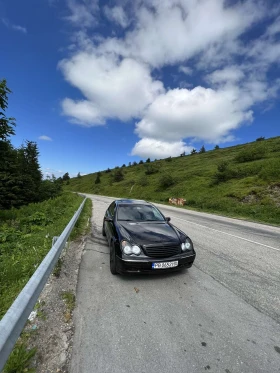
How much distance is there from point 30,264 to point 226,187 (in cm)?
2767

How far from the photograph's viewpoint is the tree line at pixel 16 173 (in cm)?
994

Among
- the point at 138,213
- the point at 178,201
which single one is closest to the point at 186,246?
the point at 138,213

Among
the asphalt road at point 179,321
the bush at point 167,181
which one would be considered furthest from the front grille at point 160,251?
the bush at point 167,181

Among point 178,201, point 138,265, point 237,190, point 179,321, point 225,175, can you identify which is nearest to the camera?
point 179,321

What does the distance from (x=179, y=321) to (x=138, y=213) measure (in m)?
3.21

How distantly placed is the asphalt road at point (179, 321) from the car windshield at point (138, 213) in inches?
51.0

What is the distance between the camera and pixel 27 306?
2.04 meters

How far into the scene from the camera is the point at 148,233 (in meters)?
4.46

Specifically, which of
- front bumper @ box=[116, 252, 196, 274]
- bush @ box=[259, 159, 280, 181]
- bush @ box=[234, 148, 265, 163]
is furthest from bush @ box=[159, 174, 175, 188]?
front bumper @ box=[116, 252, 196, 274]

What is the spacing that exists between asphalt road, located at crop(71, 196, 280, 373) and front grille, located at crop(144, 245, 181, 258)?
566mm

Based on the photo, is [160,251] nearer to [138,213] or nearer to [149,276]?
[149,276]

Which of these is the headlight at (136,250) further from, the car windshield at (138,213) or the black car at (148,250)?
Result: the car windshield at (138,213)

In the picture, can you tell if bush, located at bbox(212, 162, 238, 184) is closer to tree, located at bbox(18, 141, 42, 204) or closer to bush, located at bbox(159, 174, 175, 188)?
bush, located at bbox(159, 174, 175, 188)

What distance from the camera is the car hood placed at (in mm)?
4156
